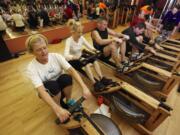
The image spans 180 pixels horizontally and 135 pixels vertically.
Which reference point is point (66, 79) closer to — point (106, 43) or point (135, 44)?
point (106, 43)

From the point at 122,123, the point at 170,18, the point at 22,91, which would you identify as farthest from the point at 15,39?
the point at 170,18

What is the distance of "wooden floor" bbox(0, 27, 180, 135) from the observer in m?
1.43

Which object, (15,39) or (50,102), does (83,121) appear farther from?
(15,39)

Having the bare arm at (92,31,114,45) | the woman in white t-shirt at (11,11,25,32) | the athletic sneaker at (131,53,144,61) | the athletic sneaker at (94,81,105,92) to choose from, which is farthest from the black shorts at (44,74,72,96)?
the woman in white t-shirt at (11,11,25,32)

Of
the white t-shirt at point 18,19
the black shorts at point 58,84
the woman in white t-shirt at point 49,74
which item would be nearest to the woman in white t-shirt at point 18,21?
the white t-shirt at point 18,19

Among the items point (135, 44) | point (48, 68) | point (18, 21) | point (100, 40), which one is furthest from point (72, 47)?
point (18, 21)

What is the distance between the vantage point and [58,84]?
52.3 inches

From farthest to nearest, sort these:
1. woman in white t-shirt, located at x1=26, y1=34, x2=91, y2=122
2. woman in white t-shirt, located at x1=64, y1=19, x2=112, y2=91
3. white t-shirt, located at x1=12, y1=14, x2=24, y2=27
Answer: white t-shirt, located at x1=12, y1=14, x2=24, y2=27
woman in white t-shirt, located at x1=64, y1=19, x2=112, y2=91
woman in white t-shirt, located at x1=26, y1=34, x2=91, y2=122

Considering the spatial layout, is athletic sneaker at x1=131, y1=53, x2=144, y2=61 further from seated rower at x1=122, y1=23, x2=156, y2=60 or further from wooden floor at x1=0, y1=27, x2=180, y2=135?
wooden floor at x1=0, y1=27, x2=180, y2=135

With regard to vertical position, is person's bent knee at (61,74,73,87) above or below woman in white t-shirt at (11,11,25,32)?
below

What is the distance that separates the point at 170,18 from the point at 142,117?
396 cm

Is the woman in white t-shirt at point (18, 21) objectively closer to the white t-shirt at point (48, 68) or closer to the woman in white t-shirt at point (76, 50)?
the woman in white t-shirt at point (76, 50)

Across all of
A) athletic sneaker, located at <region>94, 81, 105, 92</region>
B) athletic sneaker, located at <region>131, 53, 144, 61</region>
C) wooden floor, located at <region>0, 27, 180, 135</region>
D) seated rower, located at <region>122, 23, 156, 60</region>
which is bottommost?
wooden floor, located at <region>0, 27, 180, 135</region>

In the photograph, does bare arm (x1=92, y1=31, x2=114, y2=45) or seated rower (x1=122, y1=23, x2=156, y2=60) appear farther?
seated rower (x1=122, y1=23, x2=156, y2=60)
